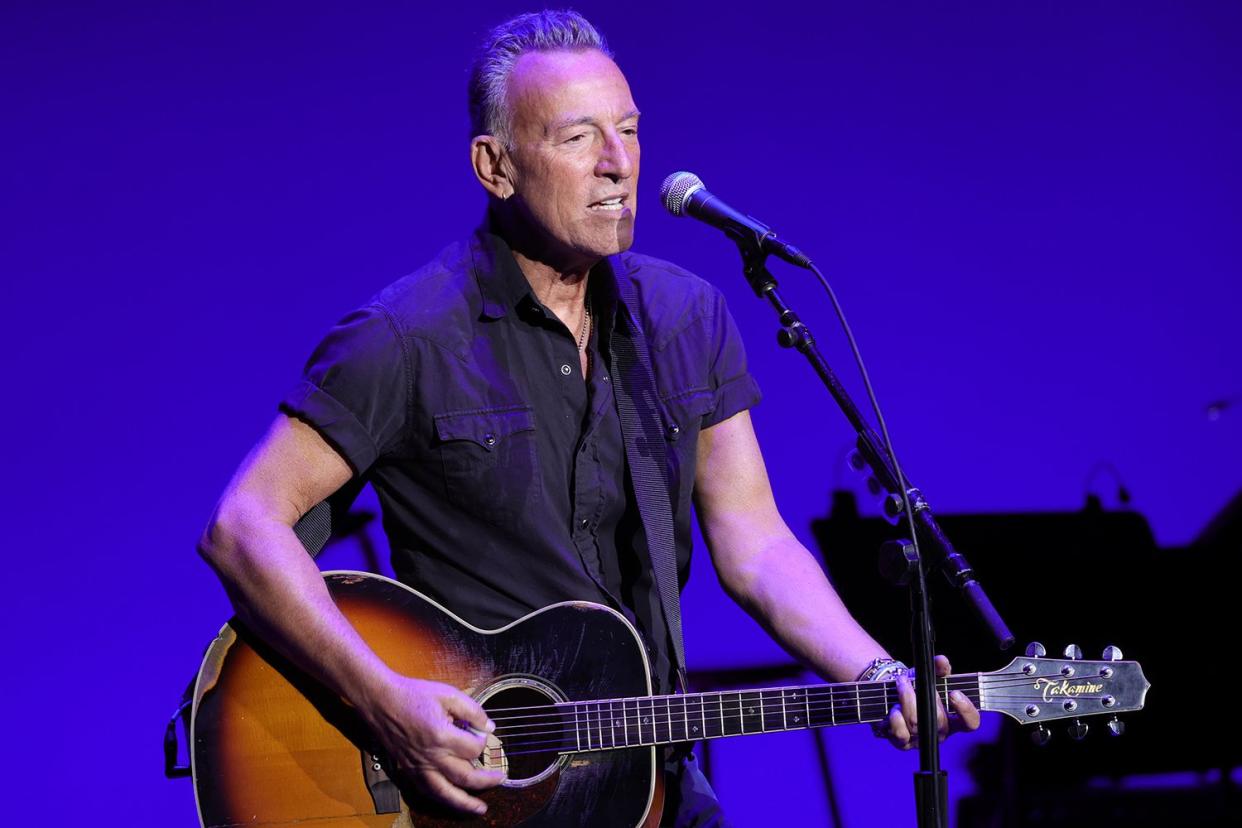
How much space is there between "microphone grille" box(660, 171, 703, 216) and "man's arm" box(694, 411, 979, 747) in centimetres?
74

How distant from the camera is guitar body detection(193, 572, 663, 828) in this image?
2732 mm

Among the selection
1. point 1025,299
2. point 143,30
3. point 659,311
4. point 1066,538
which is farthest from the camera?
point 1025,299

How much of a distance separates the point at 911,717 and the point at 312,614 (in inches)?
48.8

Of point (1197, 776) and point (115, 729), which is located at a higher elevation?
point (115, 729)

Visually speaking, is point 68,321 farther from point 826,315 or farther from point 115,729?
point 826,315

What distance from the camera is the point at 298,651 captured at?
2.73 m

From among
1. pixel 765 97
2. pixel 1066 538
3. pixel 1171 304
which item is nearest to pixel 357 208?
pixel 765 97

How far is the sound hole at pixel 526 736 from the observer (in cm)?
279

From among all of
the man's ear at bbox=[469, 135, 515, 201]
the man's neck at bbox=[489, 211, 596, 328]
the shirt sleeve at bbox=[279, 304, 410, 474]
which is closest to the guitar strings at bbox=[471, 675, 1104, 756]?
the shirt sleeve at bbox=[279, 304, 410, 474]

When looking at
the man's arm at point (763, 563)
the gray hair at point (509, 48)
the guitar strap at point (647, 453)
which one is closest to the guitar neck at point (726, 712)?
the man's arm at point (763, 563)

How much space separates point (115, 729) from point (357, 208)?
6.05ft

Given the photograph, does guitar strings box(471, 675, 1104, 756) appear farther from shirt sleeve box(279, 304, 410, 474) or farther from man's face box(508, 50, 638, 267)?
man's face box(508, 50, 638, 267)

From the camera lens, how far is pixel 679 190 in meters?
2.81

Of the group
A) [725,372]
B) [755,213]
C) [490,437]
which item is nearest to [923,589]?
[490,437]
